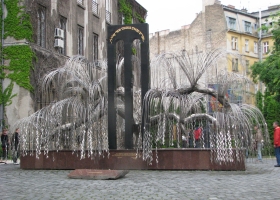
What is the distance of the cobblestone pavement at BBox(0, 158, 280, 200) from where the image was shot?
10.2m

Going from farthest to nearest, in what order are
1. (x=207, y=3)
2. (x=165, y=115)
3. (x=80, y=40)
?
1. (x=207, y=3)
2. (x=80, y=40)
3. (x=165, y=115)

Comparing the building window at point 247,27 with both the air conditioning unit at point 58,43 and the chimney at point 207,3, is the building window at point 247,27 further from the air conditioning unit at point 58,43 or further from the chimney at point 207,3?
the air conditioning unit at point 58,43

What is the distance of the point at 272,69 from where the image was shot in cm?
3434

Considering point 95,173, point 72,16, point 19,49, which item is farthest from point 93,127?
point 72,16

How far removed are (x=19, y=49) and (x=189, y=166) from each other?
43.0 ft

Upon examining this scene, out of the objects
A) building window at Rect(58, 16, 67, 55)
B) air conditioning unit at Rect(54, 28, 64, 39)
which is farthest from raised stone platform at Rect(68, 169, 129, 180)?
building window at Rect(58, 16, 67, 55)

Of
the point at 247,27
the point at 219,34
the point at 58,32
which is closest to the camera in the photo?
the point at 58,32

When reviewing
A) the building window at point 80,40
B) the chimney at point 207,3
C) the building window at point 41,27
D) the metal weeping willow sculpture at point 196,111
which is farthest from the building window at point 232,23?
the metal weeping willow sculpture at point 196,111

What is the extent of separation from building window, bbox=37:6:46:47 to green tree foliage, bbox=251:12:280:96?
632 inches

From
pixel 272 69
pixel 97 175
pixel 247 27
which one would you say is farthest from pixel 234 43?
pixel 97 175

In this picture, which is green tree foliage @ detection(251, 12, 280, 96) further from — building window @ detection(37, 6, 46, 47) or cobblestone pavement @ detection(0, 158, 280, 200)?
cobblestone pavement @ detection(0, 158, 280, 200)

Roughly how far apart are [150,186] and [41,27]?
1740 cm

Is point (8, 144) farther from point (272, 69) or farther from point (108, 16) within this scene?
point (272, 69)

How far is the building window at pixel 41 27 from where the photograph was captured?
2677cm
